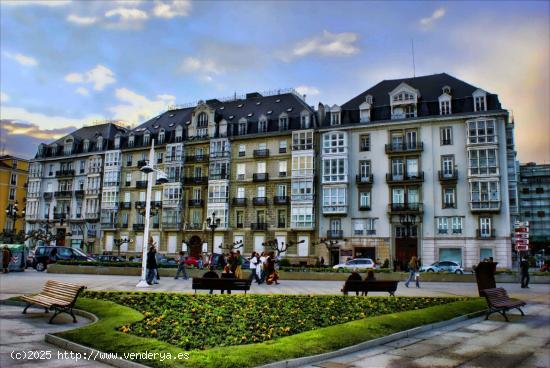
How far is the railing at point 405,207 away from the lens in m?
46.3

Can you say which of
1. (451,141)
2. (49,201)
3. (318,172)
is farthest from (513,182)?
(49,201)

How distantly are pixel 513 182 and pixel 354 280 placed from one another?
3762 centimetres

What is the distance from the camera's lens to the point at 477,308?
48.6 ft

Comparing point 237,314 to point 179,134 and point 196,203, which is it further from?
point 179,134

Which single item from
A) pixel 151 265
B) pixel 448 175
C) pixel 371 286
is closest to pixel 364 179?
pixel 448 175

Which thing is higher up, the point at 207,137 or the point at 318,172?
the point at 207,137

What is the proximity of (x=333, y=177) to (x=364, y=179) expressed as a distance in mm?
3260

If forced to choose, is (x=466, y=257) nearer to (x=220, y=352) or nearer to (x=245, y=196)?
(x=245, y=196)

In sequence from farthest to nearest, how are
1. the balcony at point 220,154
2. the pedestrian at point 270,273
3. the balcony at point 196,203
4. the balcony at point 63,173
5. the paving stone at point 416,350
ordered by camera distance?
1. the balcony at point 63,173
2. the balcony at point 196,203
3. the balcony at point 220,154
4. the pedestrian at point 270,273
5. the paving stone at point 416,350

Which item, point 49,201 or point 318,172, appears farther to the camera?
point 49,201

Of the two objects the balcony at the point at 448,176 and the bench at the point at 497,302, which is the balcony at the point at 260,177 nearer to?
A: the balcony at the point at 448,176

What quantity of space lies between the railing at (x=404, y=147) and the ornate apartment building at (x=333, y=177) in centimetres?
Answer: 11

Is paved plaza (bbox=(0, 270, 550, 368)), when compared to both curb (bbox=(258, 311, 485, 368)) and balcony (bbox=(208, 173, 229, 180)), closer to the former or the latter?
curb (bbox=(258, 311, 485, 368))

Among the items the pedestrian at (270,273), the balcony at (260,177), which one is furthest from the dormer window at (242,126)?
the pedestrian at (270,273)
